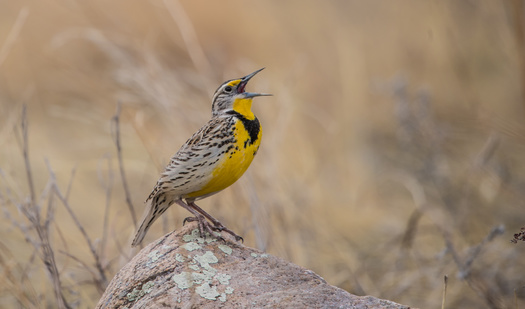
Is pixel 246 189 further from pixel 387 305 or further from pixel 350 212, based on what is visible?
pixel 350 212

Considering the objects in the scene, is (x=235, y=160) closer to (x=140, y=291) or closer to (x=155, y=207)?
(x=155, y=207)

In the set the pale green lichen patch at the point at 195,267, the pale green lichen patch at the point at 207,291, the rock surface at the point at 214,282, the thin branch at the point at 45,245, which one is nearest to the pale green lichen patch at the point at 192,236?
the rock surface at the point at 214,282

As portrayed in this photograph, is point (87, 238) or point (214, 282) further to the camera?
point (87, 238)

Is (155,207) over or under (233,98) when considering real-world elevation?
under

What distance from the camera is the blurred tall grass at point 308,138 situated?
472 centimetres

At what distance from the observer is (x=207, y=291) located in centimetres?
269

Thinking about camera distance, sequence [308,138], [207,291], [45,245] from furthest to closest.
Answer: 1. [308,138]
2. [45,245]
3. [207,291]

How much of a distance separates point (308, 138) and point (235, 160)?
226 inches

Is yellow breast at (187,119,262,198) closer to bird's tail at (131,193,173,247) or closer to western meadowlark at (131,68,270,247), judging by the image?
western meadowlark at (131,68,270,247)

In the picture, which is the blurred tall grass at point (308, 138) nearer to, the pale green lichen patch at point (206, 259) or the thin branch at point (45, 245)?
the thin branch at point (45, 245)

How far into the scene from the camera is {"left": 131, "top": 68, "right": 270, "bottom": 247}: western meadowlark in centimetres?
323

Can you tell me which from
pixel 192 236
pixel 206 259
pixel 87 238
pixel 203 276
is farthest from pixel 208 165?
pixel 87 238

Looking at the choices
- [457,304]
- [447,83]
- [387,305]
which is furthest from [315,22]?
[387,305]

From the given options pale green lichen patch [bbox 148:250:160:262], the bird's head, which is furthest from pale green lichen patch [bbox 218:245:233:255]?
the bird's head
